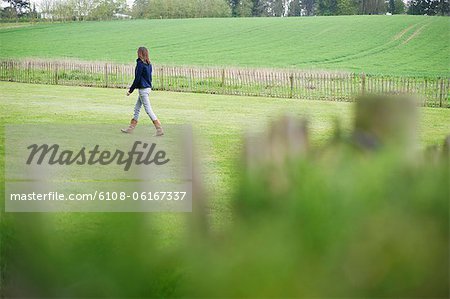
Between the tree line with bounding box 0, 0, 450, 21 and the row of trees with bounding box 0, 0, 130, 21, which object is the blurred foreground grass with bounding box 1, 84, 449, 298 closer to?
the tree line with bounding box 0, 0, 450, 21

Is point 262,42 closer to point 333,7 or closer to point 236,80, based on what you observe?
point 236,80

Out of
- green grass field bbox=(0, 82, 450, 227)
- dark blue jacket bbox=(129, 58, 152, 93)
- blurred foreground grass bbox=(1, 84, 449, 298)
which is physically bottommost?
green grass field bbox=(0, 82, 450, 227)

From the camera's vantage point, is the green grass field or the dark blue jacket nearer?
the dark blue jacket

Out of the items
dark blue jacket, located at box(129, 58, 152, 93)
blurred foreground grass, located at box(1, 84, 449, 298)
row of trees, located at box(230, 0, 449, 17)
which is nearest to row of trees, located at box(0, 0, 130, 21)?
row of trees, located at box(230, 0, 449, 17)

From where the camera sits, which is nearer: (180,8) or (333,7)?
(180,8)

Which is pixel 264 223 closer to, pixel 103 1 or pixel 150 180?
pixel 150 180

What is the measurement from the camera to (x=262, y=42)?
54.0 metres

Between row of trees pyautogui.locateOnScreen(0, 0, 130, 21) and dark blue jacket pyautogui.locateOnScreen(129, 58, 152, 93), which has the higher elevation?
row of trees pyautogui.locateOnScreen(0, 0, 130, 21)

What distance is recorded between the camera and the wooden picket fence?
68.7 feet

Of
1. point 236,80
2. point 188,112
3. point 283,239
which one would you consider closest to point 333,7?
point 236,80

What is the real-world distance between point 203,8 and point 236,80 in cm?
6028

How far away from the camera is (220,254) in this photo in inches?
23.6

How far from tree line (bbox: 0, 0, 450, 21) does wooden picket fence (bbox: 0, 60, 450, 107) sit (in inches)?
955

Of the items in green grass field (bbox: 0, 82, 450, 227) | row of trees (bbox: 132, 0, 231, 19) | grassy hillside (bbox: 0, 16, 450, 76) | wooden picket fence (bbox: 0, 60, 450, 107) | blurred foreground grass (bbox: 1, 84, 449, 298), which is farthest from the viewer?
row of trees (bbox: 132, 0, 231, 19)
